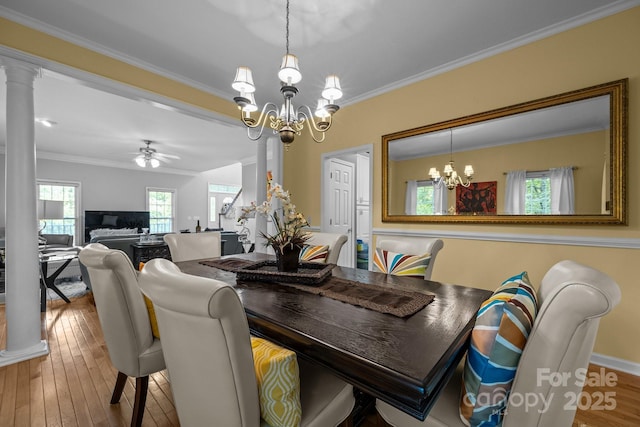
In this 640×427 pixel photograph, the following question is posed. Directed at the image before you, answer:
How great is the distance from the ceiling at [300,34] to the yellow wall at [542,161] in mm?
892

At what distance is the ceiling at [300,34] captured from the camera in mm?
2020

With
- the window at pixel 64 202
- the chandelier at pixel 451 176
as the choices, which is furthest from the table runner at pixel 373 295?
the window at pixel 64 202

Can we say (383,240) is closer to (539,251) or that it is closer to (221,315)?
(539,251)

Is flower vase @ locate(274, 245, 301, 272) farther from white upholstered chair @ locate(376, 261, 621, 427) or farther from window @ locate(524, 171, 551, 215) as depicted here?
window @ locate(524, 171, 551, 215)

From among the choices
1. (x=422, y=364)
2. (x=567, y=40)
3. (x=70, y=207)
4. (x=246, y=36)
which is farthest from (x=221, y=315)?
(x=70, y=207)

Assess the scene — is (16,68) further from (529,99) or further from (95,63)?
(529,99)

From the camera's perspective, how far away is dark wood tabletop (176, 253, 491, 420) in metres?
0.71

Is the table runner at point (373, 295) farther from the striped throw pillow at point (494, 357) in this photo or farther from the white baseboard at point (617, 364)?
the white baseboard at point (617, 364)

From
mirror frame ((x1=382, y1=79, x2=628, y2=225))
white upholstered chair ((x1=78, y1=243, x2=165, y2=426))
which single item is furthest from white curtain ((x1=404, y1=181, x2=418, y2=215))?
white upholstered chair ((x1=78, y1=243, x2=165, y2=426))

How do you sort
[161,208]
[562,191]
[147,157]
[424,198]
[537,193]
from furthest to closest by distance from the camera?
[161,208]
[147,157]
[424,198]
[537,193]
[562,191]

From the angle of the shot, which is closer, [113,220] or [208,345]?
[208,345]

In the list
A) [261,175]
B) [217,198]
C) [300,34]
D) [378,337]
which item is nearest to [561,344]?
[378,337]

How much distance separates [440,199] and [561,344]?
2.26 meters

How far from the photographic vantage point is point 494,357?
2.67 feet
